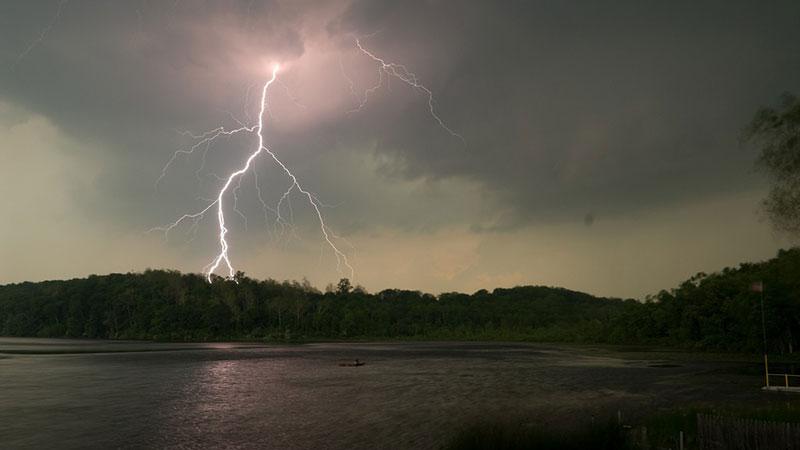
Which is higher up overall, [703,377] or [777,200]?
[777,200]

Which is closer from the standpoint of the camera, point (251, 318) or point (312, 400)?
point (312, 400)

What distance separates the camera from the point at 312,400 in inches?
1454

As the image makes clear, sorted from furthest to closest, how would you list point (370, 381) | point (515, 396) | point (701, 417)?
point (370, 381), point (515, 396), point (701, 417)

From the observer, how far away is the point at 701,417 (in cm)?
1717

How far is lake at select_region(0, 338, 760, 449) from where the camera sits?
25094 mm

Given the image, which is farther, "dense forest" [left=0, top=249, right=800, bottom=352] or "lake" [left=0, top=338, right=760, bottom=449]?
"dense forest" [left=0, top=249, right=800, bottom=352]

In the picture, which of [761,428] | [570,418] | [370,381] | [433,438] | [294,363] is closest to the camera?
[761,428]

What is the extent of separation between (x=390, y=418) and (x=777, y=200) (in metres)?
31.3

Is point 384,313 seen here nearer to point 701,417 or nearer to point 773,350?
point 773,350

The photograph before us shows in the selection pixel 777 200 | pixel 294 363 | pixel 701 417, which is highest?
pixel 777 200

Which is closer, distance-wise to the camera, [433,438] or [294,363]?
[433,438]

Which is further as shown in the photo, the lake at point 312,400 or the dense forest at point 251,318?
the dense forest at point 251,318

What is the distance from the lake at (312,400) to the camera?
988 inches

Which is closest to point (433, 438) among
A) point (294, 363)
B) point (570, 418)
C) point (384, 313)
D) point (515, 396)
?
point (570, 418)
